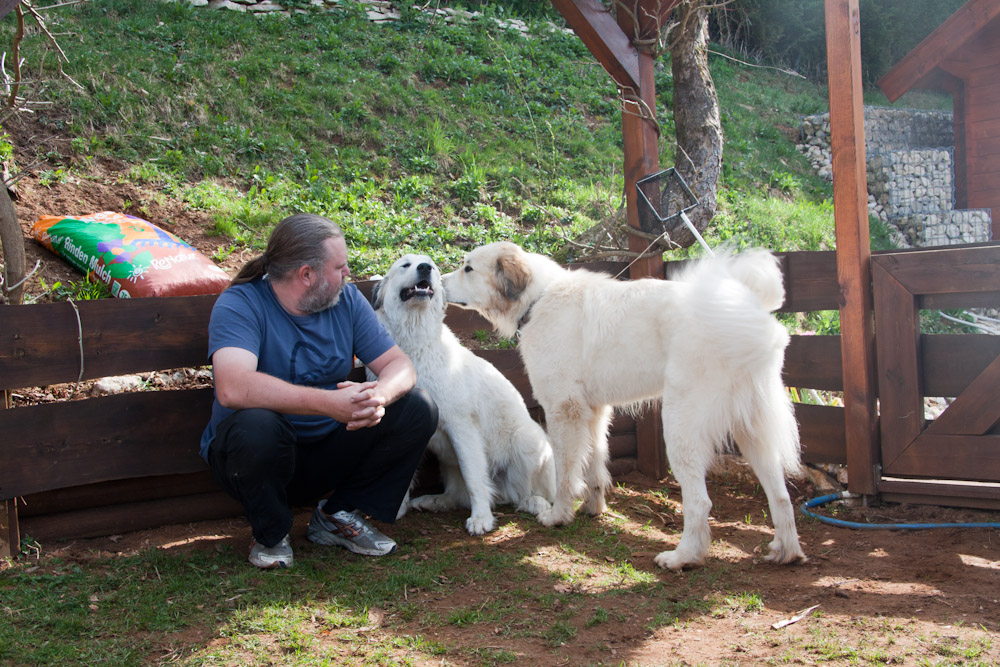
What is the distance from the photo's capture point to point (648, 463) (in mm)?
5000

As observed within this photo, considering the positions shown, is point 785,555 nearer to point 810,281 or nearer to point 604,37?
point 810,281

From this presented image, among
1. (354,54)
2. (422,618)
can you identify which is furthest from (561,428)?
(354,54)

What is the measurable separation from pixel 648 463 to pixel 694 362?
180cm

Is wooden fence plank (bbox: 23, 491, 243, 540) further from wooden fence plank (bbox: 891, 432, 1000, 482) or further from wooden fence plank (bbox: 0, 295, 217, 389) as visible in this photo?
wooden fence plank (bbox: 891, 432, 1000, 482)

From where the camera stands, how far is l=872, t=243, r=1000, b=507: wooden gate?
382cm

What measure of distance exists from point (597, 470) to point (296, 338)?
1.85 meters

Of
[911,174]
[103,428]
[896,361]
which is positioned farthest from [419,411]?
[911,174]

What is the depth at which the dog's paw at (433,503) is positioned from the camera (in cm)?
429

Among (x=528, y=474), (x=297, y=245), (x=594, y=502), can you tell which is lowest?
(x=594, y=502)

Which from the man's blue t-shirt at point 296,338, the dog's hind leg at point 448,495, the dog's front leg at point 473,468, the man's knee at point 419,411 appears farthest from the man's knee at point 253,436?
the dog's hind leg at point 448,495

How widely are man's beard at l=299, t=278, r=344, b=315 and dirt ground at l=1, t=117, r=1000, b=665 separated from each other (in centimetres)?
117

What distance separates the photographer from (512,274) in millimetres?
4102

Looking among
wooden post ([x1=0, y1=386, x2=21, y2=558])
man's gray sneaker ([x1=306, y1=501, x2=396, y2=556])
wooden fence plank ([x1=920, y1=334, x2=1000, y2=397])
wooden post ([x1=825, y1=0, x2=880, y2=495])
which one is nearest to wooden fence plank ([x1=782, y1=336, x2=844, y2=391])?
wooden post ([x1=825, y1=0, x2=880, y2=495])

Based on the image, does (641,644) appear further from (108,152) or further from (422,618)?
(108,152)
